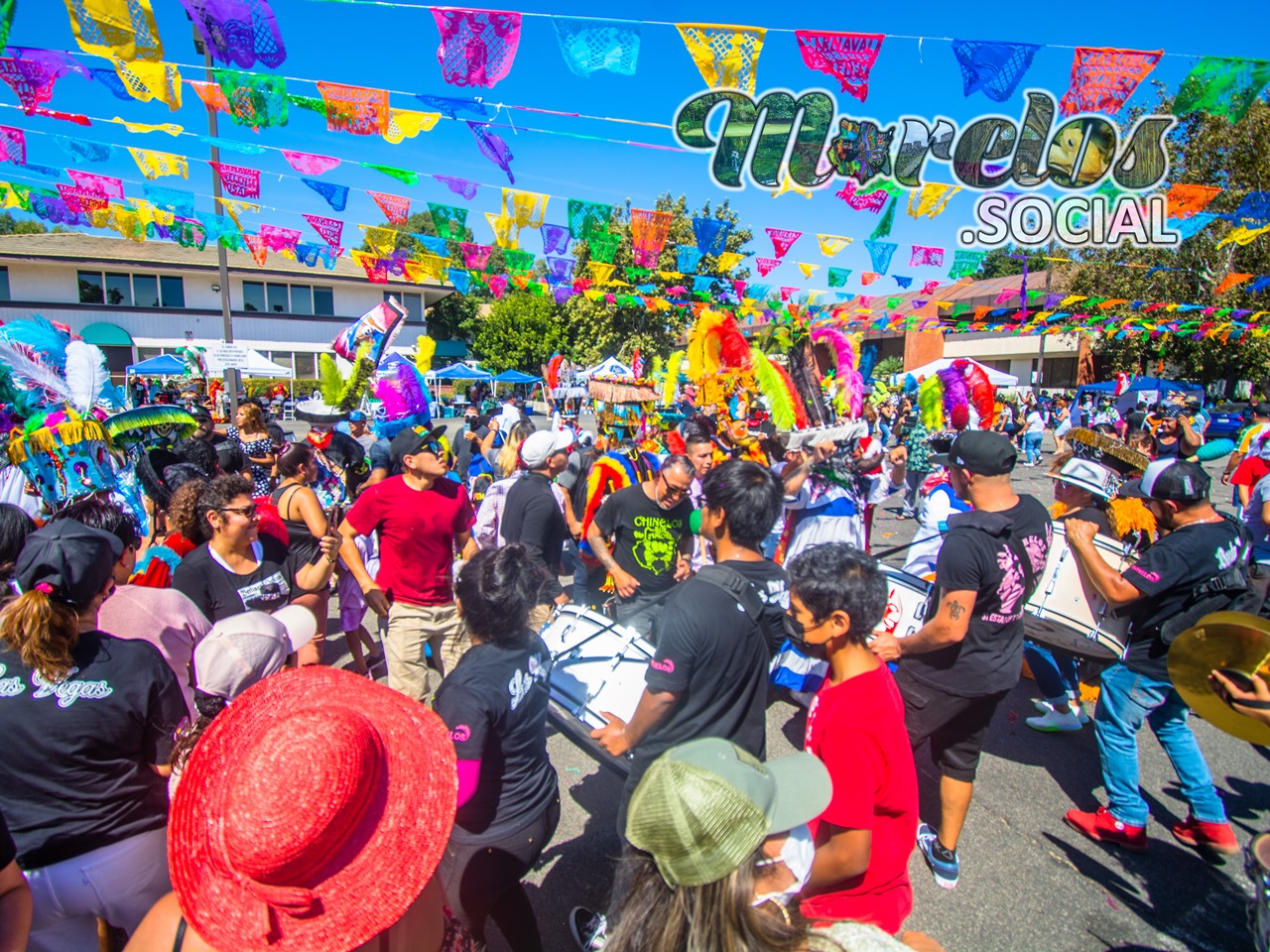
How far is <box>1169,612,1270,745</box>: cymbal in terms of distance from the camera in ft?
5.58

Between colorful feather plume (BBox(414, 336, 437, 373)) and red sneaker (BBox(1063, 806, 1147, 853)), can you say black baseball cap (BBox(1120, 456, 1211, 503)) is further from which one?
colorful feather plume (BBox(414, 336, 437, 373))

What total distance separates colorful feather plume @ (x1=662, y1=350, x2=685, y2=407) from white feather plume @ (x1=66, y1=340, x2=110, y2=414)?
20.6 ft

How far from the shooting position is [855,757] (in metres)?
1.85

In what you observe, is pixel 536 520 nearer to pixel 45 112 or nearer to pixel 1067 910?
pixel 1067 910

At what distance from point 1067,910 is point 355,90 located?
789cm

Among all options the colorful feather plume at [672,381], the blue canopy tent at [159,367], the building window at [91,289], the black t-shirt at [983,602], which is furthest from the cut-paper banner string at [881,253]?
the building window at [91,289]

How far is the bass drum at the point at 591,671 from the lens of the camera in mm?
3043

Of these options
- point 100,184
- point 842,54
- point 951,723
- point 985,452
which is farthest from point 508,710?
point 100,184

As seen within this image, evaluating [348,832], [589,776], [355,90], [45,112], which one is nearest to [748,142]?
[355,90]

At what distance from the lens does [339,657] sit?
5309 mm

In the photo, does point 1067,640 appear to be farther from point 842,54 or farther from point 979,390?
point 842,54

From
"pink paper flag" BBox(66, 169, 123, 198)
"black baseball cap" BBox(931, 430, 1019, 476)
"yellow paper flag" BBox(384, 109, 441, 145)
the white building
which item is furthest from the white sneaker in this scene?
the white building

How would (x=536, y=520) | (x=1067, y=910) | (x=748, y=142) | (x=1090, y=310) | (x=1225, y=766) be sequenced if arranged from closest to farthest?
(x=1067, y=910), (x=1225, y=766), (x=536, y=520), (x=748, y=142), (x=1090, y=310)

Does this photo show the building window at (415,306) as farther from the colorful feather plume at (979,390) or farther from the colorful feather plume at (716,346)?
the colorful feather plume at (979,390)
